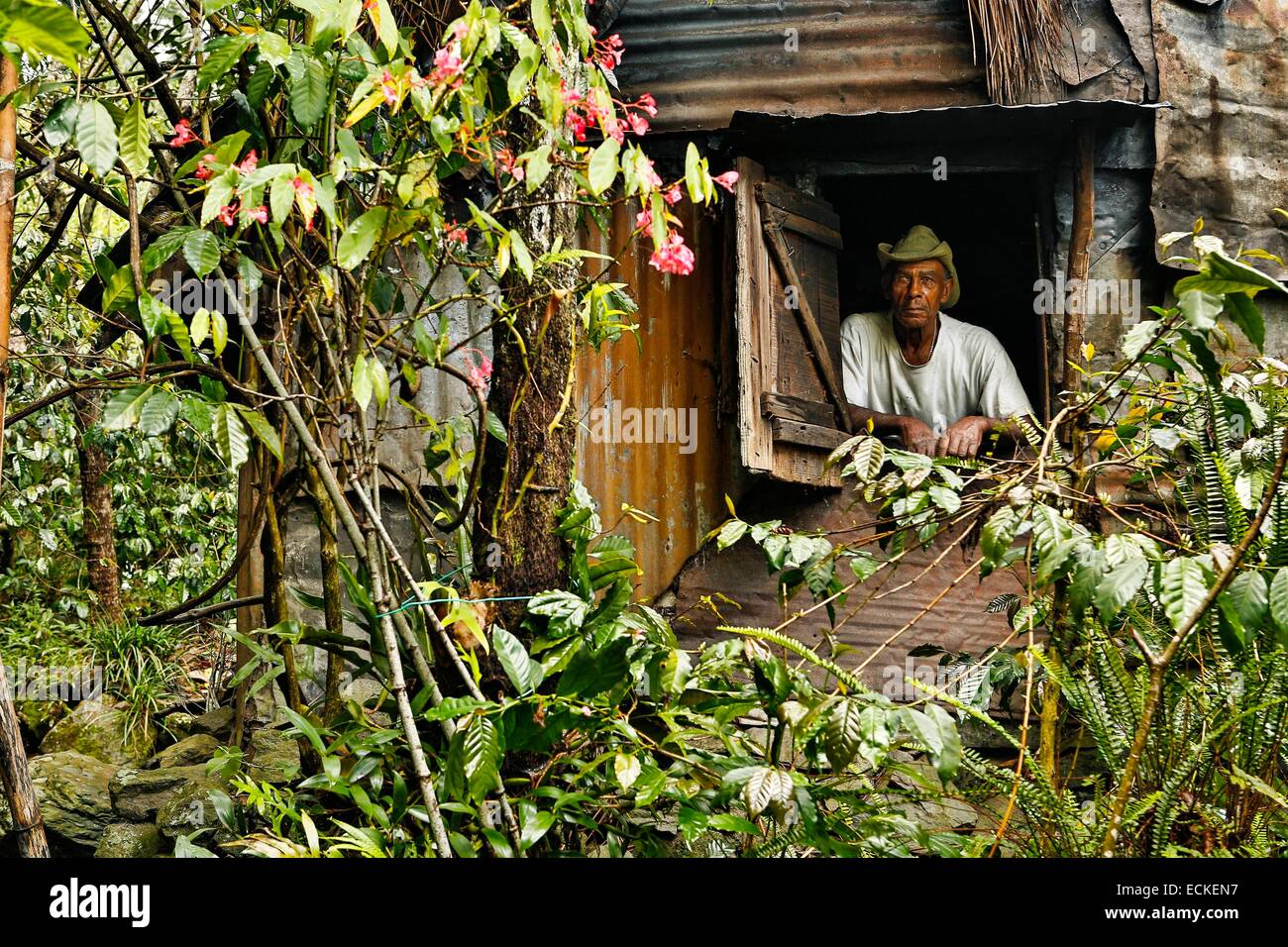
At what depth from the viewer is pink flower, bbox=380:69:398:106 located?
277 centimetres

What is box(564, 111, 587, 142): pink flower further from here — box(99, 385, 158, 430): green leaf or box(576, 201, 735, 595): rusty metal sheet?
box(576, 201, 735, 595): rusty metal sheet

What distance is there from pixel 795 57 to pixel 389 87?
342cm

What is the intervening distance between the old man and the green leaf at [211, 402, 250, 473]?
3878mm

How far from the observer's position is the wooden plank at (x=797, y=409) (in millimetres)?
5188

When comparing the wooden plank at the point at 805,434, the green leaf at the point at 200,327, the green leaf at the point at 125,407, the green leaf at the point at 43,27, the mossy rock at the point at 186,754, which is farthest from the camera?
the wooden plank at the point at 805,434

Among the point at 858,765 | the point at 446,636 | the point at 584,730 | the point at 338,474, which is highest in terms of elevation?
the point at 338,474

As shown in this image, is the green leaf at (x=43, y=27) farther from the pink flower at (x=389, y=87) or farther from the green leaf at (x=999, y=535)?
the green leaf at (x=999, y=535)

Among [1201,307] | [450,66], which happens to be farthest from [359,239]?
[1201,307]

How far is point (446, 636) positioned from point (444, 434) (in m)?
0.86

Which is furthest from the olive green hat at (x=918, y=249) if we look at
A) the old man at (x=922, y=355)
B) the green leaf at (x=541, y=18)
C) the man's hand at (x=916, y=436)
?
the green leaf at (x=541, y=18)

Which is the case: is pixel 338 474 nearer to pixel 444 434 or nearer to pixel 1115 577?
pixel 444 434

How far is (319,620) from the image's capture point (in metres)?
5.15

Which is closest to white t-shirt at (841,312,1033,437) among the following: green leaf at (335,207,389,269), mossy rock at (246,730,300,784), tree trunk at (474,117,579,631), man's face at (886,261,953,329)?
man's face at (886,261,953,329)
